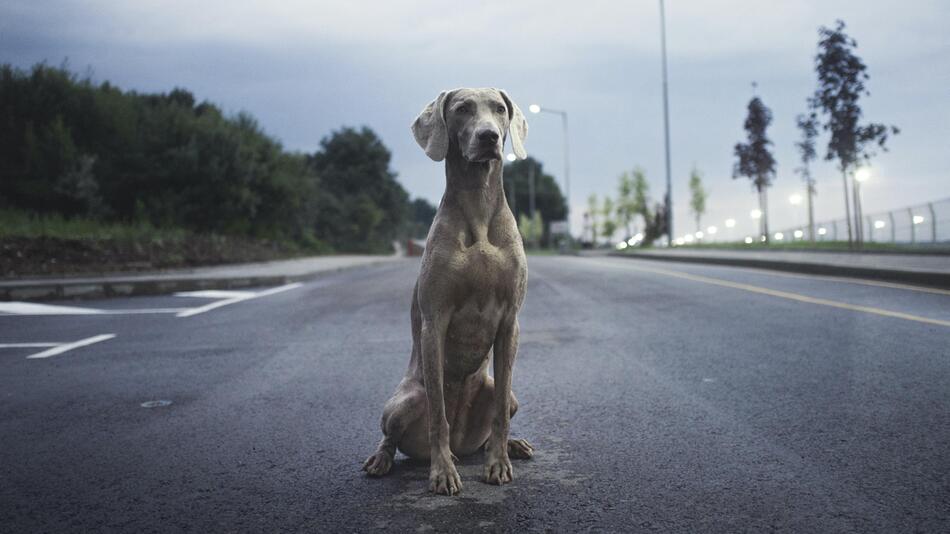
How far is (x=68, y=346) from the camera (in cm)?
724

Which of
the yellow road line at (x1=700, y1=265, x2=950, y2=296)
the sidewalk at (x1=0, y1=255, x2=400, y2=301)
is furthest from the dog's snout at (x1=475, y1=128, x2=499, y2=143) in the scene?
the sidewalk at (x1=0, y1=255, x2=400, y2=301)

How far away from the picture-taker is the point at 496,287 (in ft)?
9.66

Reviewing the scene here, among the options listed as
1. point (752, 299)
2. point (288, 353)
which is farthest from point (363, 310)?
point (752, 299)

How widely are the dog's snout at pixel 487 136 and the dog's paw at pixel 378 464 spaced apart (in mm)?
1480

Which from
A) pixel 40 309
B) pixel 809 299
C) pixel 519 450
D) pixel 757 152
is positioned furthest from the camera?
pixel 757 152

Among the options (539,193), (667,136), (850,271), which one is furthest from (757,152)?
(539,193)

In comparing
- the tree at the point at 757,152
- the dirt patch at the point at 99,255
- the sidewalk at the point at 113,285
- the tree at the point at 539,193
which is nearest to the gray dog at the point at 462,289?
the sidewalk at the point at 113,285

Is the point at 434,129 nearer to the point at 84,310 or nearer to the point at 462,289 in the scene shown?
the point at 462,289

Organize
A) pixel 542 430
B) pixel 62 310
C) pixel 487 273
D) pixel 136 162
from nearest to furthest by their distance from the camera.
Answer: pixel 487 273, pixel 542 430, pixel 62 310, pixel 136 162

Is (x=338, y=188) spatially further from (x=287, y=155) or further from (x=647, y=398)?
(x=647, y=398)

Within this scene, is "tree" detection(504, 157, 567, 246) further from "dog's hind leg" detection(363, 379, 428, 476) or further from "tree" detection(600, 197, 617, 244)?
"dog's hind leg" detection(363, 379, 428, 476)

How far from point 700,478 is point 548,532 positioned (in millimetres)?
875

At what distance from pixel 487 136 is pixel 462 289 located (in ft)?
2.11

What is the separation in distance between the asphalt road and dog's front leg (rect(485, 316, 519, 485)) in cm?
14
